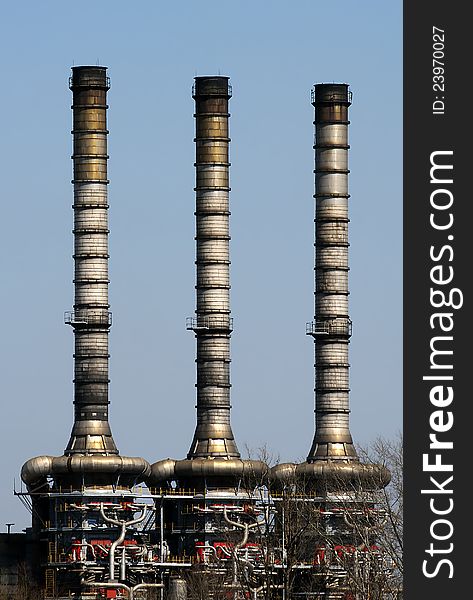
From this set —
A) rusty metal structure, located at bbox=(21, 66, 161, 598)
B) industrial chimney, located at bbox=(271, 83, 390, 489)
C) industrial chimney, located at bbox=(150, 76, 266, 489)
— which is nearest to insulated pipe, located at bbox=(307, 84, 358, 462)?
industrial chimney, located at bbox=(271, 83, 390, 489)

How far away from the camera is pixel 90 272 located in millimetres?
61375

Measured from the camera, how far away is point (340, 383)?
205 feet

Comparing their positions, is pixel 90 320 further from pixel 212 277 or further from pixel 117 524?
pixel 117 524

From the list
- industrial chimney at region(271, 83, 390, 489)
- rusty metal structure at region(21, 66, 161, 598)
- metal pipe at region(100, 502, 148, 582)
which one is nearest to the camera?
metal pipe at region(100, 502, 148, 582)

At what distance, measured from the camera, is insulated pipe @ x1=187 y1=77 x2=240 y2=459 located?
62000mm

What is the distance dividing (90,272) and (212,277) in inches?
149

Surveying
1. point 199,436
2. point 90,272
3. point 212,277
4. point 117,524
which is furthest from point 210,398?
point 117,524

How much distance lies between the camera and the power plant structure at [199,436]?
60.5m

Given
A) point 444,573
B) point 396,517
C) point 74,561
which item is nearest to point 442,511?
point 444,573

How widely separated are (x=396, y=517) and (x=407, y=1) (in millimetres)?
23950

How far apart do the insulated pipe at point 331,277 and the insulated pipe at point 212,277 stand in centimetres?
288

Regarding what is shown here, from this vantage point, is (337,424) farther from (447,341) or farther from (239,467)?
(447,341)

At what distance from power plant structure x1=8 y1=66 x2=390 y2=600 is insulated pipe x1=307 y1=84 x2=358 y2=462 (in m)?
0.04

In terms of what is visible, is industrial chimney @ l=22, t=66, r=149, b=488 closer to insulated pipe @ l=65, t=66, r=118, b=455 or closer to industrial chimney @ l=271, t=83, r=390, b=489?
insulated pipe @ l=65, t=66, r=118, b=455
